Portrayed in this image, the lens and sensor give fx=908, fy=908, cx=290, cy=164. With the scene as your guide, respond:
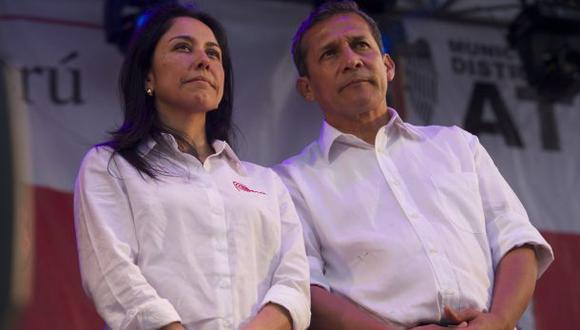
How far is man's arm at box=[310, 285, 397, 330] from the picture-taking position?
241 cm

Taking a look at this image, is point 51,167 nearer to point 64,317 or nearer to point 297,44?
point 64,317

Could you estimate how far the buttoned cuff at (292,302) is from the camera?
2203 millimetres

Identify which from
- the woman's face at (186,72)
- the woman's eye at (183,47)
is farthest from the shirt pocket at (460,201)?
the woman's eye at (183,47)

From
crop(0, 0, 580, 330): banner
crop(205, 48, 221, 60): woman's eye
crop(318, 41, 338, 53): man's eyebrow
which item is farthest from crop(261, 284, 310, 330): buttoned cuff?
crop(0, 0, 580, 330): banner

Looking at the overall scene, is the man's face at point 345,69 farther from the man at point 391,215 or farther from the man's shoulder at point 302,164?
the man's shoulder at point 302,164

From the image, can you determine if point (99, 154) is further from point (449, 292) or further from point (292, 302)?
point (449, 292)

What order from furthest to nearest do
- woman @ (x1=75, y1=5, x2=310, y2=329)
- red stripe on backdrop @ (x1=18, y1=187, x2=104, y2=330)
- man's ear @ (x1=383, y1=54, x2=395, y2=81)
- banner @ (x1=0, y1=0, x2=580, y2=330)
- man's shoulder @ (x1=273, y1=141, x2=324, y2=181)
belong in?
1. banner @ (x1=0, y1=0, x2=580, y2=330)
2. red stripe on backdrop @ (x1=18, y1=187, x2=104, y2=330)
3. man's ear @ (x1=383, y1=54, x2=395, y2=81)
4. man's shoulder @ (x1=273, y1=141, x2=324, y2=181)
5. woman @ (x1=75, y1=5, x2=310, y2=329)

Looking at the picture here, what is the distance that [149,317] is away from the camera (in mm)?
2018

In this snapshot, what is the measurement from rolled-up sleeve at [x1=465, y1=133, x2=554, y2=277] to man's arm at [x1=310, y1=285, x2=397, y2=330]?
44cm

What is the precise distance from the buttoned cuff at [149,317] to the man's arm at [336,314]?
55 cm

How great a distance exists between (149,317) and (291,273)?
0.44 meters

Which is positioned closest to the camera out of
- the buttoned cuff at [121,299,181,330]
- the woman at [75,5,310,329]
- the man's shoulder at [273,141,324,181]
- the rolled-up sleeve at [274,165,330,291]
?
the buttoned cuff at [121,299,181,330]

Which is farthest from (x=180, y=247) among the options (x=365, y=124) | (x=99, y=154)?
(x=365, y=124)

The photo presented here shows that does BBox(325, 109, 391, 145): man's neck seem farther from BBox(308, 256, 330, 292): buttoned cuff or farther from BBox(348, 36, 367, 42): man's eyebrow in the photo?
BBox(308, 256, 330, 292): buttoned cuff
